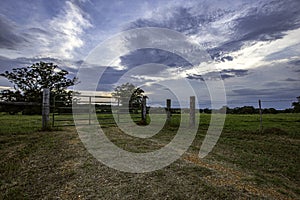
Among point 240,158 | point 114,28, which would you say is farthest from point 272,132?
point 114,28

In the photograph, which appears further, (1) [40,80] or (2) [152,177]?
(1) [40,80]

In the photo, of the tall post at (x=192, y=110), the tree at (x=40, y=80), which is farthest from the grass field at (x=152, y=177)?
the tree at (x=40, y=80)

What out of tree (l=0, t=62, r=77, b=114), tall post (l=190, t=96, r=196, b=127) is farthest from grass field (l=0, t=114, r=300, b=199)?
tree (l=0, t=62, r=77, b=114)

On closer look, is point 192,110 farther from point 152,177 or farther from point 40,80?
point 40,80

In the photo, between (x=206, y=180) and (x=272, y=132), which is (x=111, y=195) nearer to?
(x=206, y=180)

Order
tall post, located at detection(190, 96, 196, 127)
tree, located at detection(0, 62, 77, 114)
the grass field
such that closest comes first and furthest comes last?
1. the grass field
2. tall post, located at detection(190, 96, 196, 127)
3. tree, located at detection(0, 62, 77, 114)

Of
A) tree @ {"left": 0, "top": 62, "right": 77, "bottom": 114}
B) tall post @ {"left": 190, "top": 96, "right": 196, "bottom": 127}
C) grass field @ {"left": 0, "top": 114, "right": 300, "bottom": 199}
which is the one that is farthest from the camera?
tree @ {"left": 0, "top": 62, "right": 77, "bottom": 114}

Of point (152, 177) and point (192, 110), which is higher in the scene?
point (192, 110)

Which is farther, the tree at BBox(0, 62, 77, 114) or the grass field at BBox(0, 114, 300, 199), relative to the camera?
the tree at BBox(0, 62, 77, 114)

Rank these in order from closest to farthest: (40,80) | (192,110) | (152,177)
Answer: (152,177) → (192,110) → (40,80)

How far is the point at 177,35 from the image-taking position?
10.7 m

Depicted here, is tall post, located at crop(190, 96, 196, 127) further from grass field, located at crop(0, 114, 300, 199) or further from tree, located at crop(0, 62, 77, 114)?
tree, located at crop(0, 62, 77, 114)

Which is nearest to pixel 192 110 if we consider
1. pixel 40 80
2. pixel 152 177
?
pixel 152 177

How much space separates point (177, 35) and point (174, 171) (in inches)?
346
